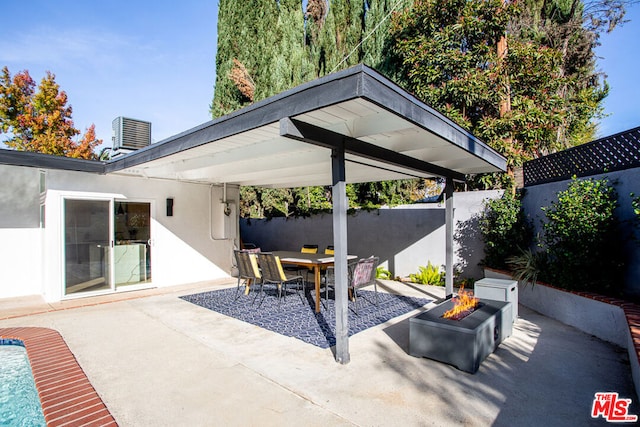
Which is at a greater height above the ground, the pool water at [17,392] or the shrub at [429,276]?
the shrub at [429,276]

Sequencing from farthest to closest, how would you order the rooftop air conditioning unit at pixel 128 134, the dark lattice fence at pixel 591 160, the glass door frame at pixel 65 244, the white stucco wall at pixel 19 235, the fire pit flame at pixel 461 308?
the rooftop air conditioning unit at pixel 128 134 < the white stucco wall at pixel 19 235 < the glass door frame at pixel 65 244 < the dark lattice fence at pixel 591 160 < the fire pit flame at pixel 461 308

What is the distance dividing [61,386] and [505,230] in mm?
7370

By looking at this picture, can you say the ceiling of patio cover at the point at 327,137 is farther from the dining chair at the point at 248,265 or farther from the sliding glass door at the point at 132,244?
the dining chair at the point at 248,265

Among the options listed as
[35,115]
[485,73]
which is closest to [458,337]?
[485,73]

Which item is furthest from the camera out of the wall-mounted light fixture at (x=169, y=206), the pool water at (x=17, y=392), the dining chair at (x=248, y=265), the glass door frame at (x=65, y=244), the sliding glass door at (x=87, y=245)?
the wall-mounted light fixture at (x=169, y=206)

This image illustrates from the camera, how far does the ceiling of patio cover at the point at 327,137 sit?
9.72 feet

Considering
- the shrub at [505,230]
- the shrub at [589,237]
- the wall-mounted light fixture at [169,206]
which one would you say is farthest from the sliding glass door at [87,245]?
the shrub at [589,237]

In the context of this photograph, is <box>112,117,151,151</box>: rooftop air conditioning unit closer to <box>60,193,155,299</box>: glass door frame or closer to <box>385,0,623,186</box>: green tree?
<box>60,193,155,299</box>: glass door frame

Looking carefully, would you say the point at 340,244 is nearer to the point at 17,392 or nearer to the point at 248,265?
the point at 248,265

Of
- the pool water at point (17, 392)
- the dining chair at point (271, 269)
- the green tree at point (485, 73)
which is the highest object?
the green tree at point (485, 73)

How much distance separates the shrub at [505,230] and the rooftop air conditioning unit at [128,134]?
8371 millimetres

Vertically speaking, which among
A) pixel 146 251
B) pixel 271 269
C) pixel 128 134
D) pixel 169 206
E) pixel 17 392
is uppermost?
pixel 128 134

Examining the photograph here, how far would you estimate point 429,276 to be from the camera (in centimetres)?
842

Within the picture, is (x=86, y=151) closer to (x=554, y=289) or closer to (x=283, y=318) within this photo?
(x=283, y=318)
